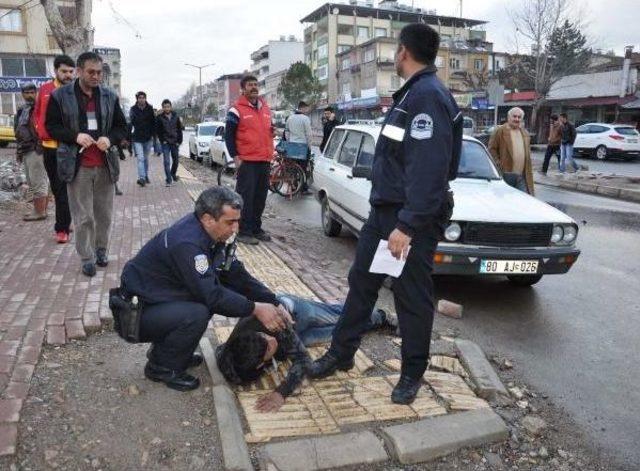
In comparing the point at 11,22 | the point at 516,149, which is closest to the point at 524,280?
the point at 516,149

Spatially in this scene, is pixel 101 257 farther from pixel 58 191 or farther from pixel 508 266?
pixel 508 266

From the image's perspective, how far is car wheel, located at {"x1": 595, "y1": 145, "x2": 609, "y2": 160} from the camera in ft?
81.3

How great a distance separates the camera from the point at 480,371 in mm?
3764

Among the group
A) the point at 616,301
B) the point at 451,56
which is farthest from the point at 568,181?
the point at 451,56

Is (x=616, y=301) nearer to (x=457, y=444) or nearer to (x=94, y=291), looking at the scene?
(x=457, y=444)

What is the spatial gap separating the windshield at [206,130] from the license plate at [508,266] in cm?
1823

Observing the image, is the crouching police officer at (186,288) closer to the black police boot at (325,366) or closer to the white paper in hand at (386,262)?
the black police boot at (325,366)

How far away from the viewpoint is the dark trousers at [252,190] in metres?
6.99

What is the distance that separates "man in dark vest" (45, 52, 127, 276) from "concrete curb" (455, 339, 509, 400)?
3366mm

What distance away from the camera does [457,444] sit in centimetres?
296

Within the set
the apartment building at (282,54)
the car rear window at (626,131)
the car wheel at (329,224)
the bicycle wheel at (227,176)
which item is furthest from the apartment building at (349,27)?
the car wheel at (329,224)

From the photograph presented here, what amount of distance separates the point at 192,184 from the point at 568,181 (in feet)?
33.5

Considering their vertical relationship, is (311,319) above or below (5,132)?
below

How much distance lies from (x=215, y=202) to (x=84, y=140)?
248 cm
